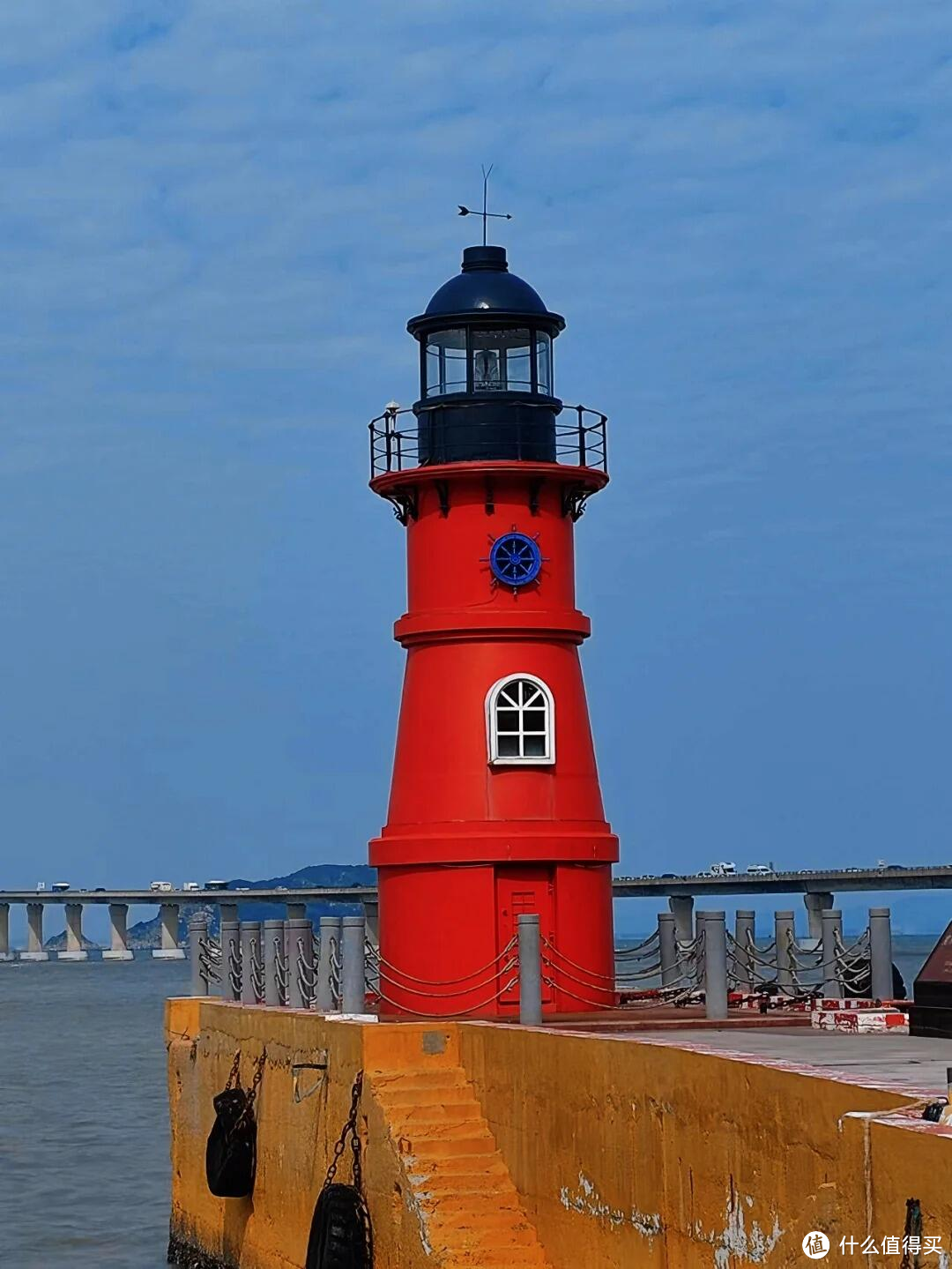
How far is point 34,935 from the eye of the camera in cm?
17375

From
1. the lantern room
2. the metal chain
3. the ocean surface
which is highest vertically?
the lantern room

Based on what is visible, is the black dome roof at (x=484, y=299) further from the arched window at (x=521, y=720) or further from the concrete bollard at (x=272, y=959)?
the concrete bollard at (x=272, y=959)

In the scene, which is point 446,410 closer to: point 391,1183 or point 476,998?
point 476,998

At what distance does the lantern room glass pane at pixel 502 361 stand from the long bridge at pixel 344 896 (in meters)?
15.9

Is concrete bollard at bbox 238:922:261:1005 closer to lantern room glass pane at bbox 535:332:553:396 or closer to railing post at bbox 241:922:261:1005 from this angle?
railing post at bbox 241:922:261:1005

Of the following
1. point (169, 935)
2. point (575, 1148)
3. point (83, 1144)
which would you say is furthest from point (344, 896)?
point (575, 1148)

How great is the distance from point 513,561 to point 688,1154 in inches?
364

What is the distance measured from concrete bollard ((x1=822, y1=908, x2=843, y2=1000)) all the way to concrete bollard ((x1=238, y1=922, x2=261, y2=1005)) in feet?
19.3

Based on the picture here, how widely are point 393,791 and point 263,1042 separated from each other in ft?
9.21

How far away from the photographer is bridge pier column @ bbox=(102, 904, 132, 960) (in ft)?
546

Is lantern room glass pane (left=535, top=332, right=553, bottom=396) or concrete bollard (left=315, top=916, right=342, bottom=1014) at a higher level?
lantern room glass pane (left=535, top=332, right=553, bottom=396)

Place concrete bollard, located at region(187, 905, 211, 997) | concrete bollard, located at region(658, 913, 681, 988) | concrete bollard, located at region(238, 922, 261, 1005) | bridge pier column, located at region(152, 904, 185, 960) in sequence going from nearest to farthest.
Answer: concrete bollard, located at region(238, 922, 261, 1005) < concrete bollard, located at region(658, 913, 681, 988) < concrete bollard, located at region(187, 905, 211, 997) < bridge pier column, located at region(152, 904, 185, 960)

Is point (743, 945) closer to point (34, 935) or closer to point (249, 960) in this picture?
point (249, 960)

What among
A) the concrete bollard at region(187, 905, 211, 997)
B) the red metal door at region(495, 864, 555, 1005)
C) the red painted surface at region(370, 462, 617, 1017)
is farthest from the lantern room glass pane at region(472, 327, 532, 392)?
the concrete bollard at region(187, 905, 211, 997)
